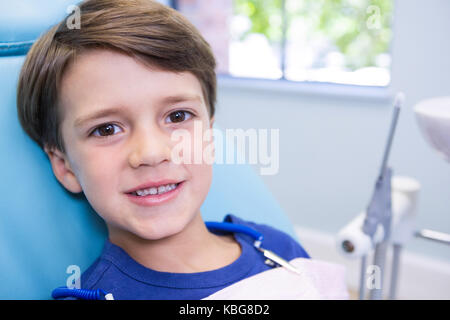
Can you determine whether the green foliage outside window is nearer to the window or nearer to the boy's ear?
the window

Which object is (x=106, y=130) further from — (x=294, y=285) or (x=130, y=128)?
A: (x=294, y=285)

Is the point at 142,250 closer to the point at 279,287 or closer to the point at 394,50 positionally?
the point at 279,287

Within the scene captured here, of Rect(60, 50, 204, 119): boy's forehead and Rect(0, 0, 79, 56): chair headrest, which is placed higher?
Rect(0, 0, 79, 56): chair headrest

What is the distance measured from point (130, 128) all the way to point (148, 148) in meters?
0.05

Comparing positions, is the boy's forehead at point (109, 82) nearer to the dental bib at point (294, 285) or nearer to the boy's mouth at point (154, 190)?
the boy's mouth at point (154, 190)

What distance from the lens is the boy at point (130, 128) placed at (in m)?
0.68

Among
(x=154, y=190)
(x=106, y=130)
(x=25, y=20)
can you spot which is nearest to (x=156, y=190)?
(x=154, y=190)

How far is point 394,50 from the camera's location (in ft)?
5.57

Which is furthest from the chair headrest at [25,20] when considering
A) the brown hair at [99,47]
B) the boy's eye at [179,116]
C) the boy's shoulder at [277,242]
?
the boy's shoulder at [277,242]

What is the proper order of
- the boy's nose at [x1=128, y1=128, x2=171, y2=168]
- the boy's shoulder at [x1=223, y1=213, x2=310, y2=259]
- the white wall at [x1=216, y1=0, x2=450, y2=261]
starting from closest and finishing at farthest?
the boy's nose at [x1=128, y1=128, x2=171, y2=168], the boy's shoulder at [x1=223, y1=213, x2=310, y2=259], the white wall at [x1=216, y1=0, x2=450, y2=261]

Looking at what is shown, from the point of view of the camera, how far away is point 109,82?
0.68 metres

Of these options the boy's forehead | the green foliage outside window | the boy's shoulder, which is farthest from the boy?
the green foliage outside window

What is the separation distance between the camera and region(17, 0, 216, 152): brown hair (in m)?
0.69
